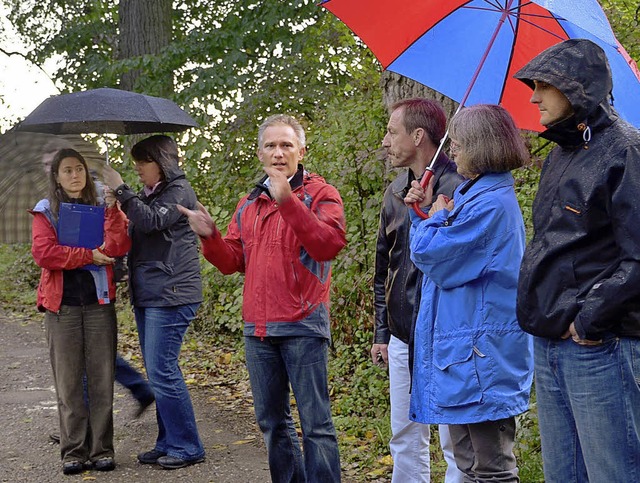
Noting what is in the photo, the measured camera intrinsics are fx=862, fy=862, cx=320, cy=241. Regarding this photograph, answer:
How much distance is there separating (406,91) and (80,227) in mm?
2441

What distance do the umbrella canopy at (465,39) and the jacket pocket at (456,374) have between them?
128 cm

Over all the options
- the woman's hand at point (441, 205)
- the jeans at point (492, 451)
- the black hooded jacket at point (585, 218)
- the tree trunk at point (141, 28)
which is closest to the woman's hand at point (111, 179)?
the woman's hand at point (441, 205)

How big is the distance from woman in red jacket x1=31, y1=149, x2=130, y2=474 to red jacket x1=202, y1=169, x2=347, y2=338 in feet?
4.83

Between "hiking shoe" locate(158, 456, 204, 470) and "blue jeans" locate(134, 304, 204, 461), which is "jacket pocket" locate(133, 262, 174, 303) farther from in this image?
"hiking shoe" locate(158, 456, 204, 470)

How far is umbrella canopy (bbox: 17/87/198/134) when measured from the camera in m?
5.38

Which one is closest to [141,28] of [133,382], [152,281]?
[133,382]

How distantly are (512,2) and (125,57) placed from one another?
12056 mm

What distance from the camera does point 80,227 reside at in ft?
18.9

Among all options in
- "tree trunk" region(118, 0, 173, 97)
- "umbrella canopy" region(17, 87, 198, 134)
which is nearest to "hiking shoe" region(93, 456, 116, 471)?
"umbrella canopy" region(17, 87, 198, 134)

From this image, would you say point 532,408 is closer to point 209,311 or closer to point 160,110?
point 160,110

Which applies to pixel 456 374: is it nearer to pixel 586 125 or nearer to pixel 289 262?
pixel 586 125

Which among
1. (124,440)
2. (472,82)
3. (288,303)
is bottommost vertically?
(124,440)

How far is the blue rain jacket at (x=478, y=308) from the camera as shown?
11.2ft

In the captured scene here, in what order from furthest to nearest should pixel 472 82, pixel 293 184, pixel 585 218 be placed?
1. pixel 293 184
2. pixel 472 82
3. pixel 585 218
